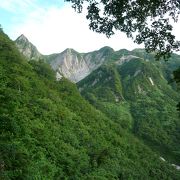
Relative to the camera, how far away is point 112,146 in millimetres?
112812

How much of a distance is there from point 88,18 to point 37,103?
8024 centimetres

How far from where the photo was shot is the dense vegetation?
75312 millimetres

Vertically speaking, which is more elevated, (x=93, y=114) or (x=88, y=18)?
(x=88, y=18)

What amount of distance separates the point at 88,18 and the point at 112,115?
169 m

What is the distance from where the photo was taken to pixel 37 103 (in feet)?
324

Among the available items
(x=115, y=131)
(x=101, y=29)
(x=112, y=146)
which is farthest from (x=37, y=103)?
(x=101, y=29)

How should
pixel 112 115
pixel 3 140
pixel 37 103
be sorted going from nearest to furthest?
1. pixel 3 140
2. pixel 37 103
3. pixel 112 115

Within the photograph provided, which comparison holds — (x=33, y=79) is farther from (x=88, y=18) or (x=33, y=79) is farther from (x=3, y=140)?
(x=88, y=18)

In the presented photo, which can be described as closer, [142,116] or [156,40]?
[156,40]

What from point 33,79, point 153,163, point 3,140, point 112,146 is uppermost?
point 33,79

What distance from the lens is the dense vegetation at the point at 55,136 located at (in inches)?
2965

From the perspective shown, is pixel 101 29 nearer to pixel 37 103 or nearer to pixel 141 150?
pixel 37 103

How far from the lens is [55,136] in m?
92.0

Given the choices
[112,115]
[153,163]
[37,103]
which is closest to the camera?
[37,103]
